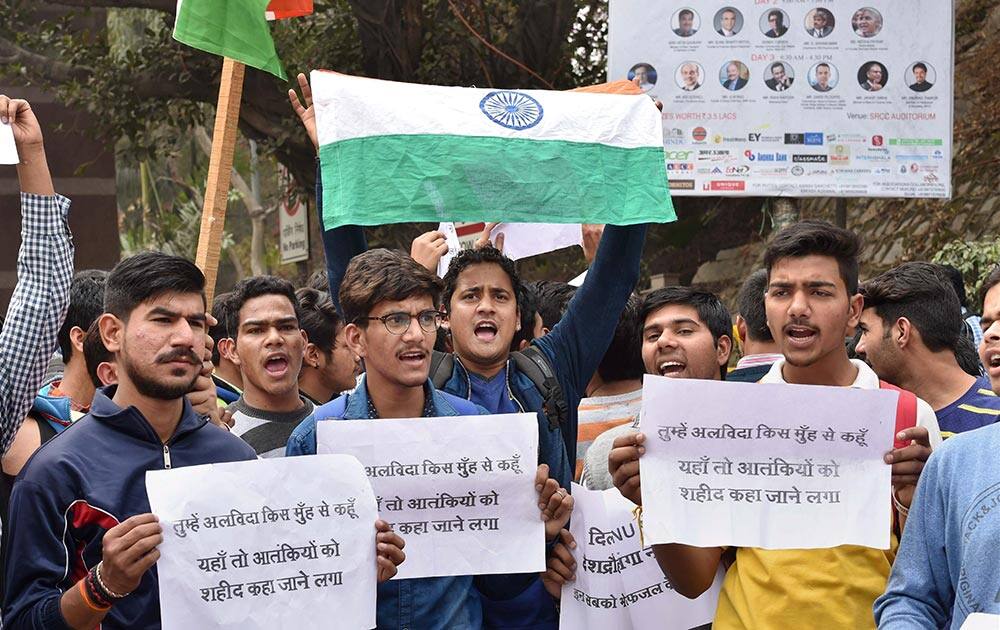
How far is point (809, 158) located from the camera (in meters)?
8.79

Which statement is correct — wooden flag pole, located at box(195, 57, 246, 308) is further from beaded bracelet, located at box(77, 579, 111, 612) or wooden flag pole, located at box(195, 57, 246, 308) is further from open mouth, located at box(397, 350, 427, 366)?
beaded bracelet, located at box(77, 579, 111, 612)

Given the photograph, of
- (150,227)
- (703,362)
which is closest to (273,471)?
(703,362)

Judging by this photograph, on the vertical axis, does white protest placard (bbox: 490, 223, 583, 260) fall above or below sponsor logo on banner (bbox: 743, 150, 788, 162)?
below

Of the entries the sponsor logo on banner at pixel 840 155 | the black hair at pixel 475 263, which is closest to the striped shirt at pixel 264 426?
the black hair at pixel 475 263

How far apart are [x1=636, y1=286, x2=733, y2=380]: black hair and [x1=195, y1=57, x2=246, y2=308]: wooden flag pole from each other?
1630 mm

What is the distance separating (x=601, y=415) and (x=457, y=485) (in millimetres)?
1304

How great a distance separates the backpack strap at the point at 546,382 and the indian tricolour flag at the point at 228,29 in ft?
7.06

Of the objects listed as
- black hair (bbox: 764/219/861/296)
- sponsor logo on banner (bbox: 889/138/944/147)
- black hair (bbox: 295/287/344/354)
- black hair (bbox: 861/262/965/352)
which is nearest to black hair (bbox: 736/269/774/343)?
black hair (bbox: 861/262/965/352)

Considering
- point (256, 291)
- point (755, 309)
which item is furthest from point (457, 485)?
point (755, 309)

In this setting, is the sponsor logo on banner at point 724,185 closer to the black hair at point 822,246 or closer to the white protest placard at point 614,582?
the black hair at point 822,246

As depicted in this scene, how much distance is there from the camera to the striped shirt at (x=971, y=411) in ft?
15.7

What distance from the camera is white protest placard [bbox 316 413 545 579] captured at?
389cm

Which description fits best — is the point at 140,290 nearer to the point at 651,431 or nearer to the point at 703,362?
the point at 651,431

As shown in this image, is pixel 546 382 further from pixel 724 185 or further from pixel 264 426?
pixel 724 185
